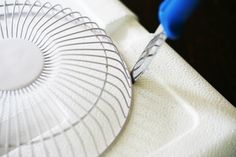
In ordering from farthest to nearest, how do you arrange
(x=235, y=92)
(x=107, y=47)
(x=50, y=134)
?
1. (x=235, y=92)
2. (x=107, y=47)
3. (x=50, y=134)

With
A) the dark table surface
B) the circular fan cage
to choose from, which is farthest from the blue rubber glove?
the dark table surface

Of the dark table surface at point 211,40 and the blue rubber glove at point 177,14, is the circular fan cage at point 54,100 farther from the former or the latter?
the dark table surface at point 211,40

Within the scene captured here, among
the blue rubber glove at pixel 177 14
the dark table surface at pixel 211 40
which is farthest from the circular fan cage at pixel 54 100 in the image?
the dark table surface at pixel 211 40

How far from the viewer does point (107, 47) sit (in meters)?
0.61

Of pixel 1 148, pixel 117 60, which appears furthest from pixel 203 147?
pixel 1 148

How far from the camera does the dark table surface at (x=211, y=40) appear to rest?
1.23 meters

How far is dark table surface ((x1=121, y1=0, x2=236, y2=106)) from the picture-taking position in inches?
48.3

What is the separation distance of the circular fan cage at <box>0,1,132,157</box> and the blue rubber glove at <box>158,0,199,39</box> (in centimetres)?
13

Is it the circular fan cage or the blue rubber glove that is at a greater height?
the blue rubber glove

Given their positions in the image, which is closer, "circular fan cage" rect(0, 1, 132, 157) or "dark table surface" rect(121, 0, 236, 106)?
"circular fan cage" rect(0, 1, 132, 157)

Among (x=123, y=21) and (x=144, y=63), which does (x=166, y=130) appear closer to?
(x=144, y=63)

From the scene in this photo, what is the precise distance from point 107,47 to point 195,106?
0.60ft

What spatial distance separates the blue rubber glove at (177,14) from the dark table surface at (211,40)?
79 cm

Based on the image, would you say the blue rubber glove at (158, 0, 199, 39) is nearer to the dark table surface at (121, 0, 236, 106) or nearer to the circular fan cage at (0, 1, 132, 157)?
the circular fan cage at (0, 1, 132, 157)
